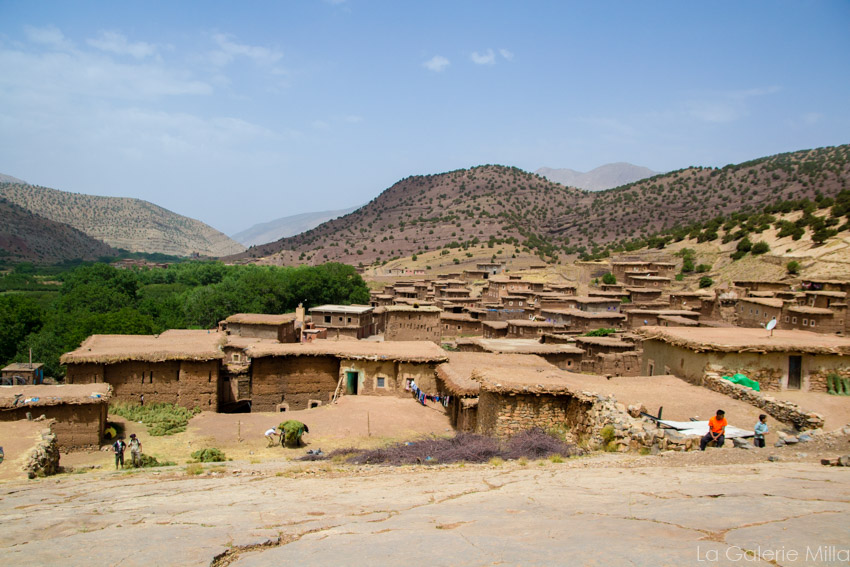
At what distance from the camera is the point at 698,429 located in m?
10.4

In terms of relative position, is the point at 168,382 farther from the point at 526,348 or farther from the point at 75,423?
the point at 526,348

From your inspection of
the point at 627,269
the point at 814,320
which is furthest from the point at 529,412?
the point at 627,269

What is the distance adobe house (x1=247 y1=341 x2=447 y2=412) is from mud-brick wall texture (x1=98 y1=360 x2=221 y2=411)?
1564mm

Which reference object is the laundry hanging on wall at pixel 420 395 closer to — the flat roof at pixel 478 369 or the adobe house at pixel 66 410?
the flat roof at pixel 478 369

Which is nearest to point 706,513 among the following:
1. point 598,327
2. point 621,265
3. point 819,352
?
point 819,352

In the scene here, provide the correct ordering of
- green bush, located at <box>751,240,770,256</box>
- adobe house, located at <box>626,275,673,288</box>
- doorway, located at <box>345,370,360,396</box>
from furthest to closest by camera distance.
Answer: green bush, located at <box>751,240,770,256</box> → adobe house, located at <box>626,275,673,288</box> → doorway, located at <box>345,370,360,396</box>

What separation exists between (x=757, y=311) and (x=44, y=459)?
126 feet

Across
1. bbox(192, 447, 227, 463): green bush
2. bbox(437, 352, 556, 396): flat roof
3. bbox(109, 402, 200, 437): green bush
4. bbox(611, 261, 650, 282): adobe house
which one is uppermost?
bbox(611, 261, 650, 282): adobe house

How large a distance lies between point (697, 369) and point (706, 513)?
976 cm

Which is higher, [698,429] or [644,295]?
[644,295]

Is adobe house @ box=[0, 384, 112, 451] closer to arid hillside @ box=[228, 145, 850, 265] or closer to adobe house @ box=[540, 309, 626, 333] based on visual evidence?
adobe house @ box=[540, 309, 626, 333]

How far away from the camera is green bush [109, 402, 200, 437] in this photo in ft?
53.7

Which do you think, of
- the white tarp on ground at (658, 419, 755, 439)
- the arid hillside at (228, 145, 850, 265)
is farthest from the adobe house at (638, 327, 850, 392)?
the arid hillside at (228, 145, 850, 265)

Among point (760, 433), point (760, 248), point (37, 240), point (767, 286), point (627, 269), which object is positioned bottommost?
point (760, 433)
